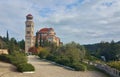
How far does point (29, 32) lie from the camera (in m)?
133

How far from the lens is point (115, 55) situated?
83.0 metres

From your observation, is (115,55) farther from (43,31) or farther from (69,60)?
(43,31)

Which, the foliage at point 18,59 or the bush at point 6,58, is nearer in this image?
the foliage at point 18,59

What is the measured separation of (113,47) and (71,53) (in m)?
36.1

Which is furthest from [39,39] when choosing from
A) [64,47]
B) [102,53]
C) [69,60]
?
[69,60]

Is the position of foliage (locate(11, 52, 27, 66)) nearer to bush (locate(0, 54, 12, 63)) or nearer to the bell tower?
bush (locate(0, 54, 12, 63))

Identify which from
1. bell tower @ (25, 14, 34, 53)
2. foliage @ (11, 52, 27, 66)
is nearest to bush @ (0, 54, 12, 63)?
foliage @ (11, 52, 27, 66)

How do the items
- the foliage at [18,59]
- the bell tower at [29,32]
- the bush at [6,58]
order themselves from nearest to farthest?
the foliage at [18,59] → the bush at [6,58] → the bell tower at [29,32]

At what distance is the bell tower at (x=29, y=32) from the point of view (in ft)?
430

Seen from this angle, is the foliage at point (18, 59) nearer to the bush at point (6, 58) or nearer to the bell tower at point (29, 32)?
the bush at point (6, 58)

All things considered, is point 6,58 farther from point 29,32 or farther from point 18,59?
point 29,32

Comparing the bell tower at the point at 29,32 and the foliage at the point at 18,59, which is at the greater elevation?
the bell tower at the point at 29,32

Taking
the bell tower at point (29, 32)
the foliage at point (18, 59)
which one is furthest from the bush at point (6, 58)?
the bell tower at point (29, 32)

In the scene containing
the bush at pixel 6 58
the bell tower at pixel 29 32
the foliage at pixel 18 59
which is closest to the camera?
the foliage at pixel 18 59
